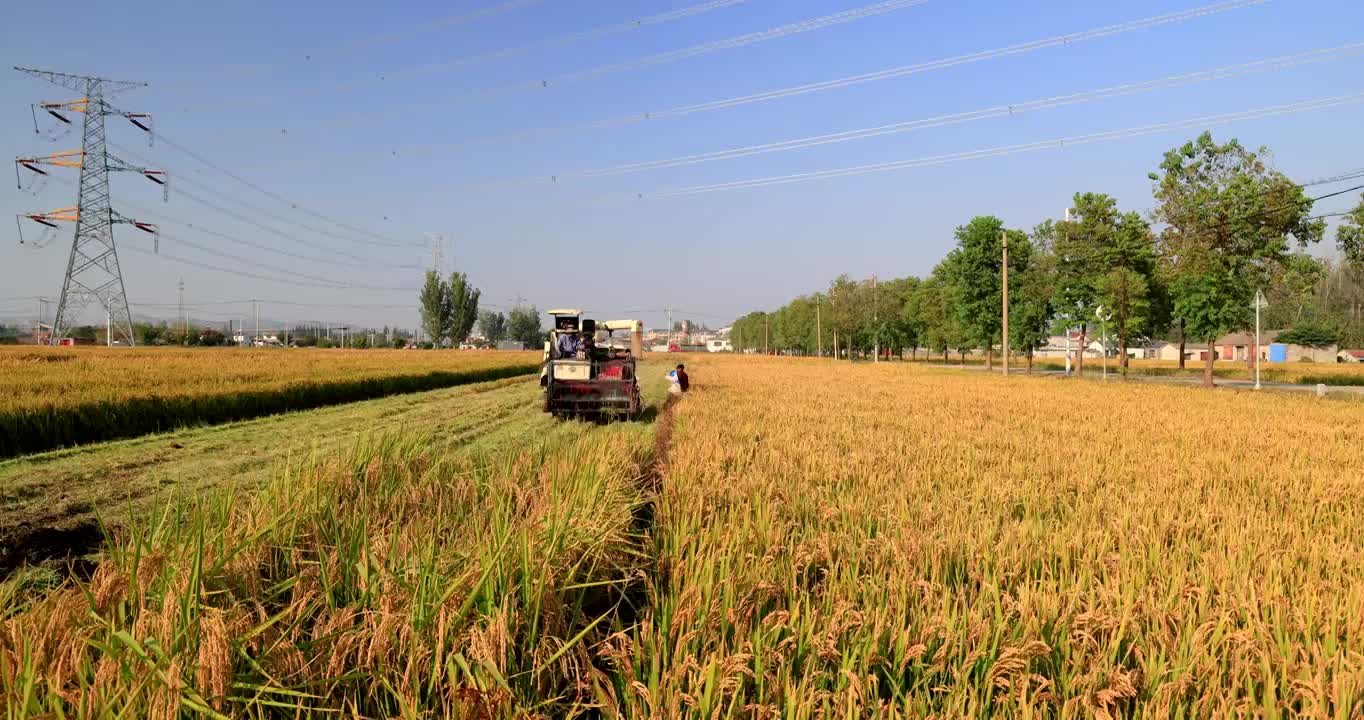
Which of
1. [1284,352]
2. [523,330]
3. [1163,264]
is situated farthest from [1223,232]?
[523,330]

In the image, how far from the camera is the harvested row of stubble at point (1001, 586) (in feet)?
7.86

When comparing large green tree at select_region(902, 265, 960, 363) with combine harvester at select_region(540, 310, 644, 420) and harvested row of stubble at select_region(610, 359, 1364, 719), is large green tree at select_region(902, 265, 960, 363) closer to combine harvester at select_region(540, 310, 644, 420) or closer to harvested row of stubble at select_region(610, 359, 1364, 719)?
combine harvester at select_region(540, 310, 644, 420)

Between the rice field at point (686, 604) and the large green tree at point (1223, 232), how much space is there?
3181 cm

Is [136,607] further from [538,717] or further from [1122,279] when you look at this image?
[1122,279]

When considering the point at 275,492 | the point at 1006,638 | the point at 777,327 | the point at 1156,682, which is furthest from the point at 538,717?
the point at 777,327

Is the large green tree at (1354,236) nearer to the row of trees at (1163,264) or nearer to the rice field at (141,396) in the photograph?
the row of trees at (1163,264)

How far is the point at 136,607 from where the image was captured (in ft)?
8.20

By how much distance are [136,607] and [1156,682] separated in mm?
4100

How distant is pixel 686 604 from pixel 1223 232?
38702mm

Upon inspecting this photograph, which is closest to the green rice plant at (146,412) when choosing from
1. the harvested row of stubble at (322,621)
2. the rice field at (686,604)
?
the rice field at (686,604)

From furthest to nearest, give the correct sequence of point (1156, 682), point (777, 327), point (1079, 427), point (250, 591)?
point (777, 327) → point (1079, 427) → point (250, 591) → point (1156, 682)

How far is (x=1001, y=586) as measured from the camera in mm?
3660

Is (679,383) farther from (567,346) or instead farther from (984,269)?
(984,269)

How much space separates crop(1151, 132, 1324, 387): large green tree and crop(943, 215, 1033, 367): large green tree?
2145 cm
